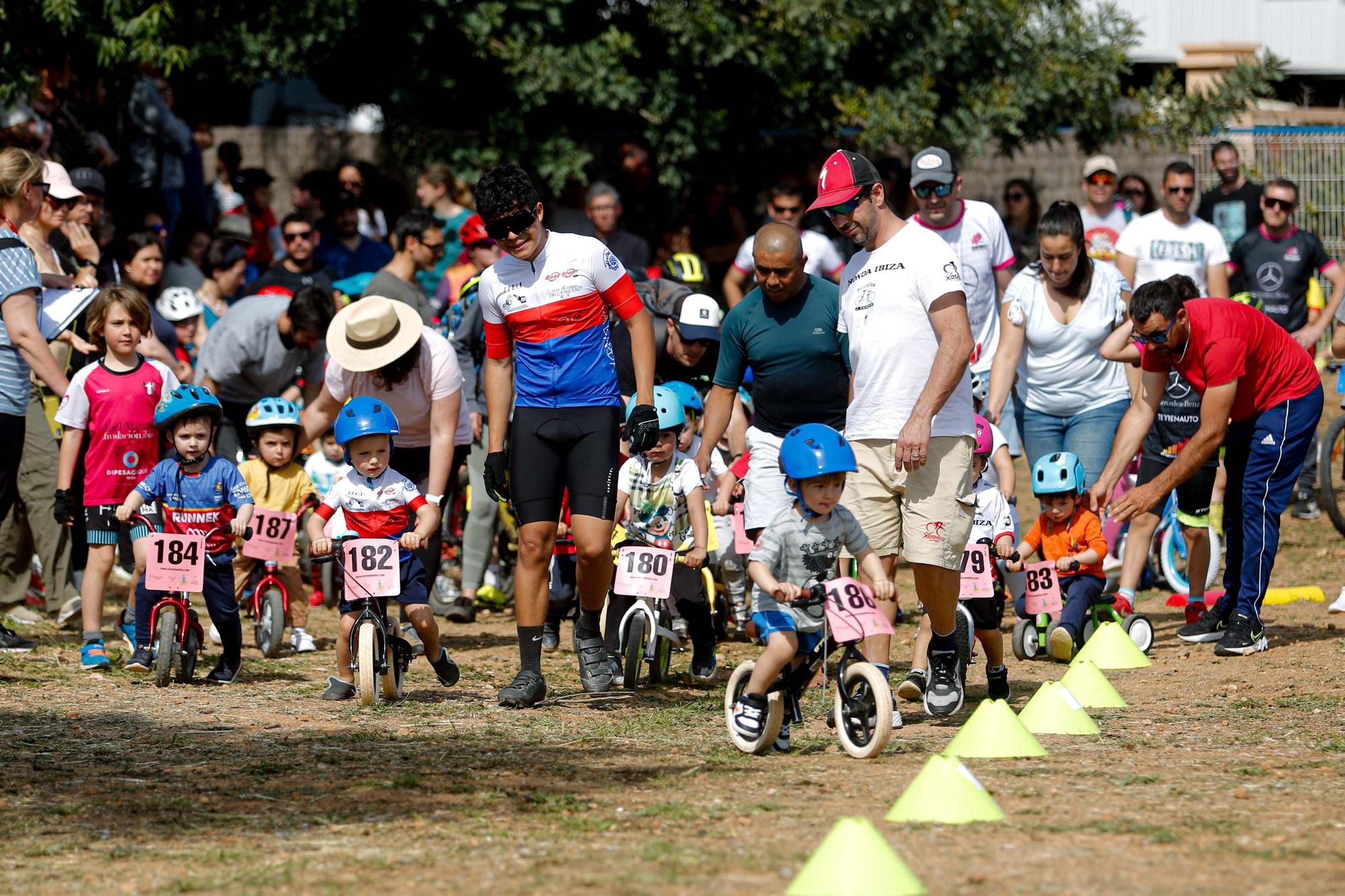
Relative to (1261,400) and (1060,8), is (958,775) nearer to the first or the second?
(1261,400)

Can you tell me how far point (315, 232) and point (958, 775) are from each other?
883cm

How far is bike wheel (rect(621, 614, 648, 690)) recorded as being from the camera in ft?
28.0

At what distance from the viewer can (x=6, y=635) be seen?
9.95 metres

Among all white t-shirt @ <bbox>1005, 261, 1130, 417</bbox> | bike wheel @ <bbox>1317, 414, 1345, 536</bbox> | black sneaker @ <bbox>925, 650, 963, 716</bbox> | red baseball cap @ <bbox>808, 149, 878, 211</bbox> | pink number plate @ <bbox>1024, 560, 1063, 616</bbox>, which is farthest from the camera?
bike wheel @ <bbox>1317, 414, 1345, 536</bbox>

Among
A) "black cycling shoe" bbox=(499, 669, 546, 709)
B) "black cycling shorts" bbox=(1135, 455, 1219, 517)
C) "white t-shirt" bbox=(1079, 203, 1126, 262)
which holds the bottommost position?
"black cycling shoe" bbox=(499, 669, 546, 709)

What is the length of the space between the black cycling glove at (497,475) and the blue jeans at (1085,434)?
3.43 meters

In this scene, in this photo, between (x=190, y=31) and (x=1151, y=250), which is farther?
(x=190, y=31)

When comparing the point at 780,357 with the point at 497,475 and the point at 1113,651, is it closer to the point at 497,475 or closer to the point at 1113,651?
the point at 497,475

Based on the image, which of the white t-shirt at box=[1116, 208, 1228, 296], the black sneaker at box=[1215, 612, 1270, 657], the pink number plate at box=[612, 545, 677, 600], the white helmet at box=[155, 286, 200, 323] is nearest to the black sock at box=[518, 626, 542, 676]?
the pink number plate at box=[612, 545, 677, 600]

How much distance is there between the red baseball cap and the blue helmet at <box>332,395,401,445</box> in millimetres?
2318

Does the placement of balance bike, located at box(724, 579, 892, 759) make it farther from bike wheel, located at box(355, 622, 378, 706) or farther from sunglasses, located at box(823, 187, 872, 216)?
bike wheel, located at box(355, 622, 378, 706)

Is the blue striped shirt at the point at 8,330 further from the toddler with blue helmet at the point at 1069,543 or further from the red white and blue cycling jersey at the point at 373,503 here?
the toddler with blue helmet at the point at 1069,543

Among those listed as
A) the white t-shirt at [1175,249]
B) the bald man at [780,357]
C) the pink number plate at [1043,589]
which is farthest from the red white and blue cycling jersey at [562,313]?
the white t-shirt at [1175,249]

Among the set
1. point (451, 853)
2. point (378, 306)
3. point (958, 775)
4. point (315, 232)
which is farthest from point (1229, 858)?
point (315, 232)
